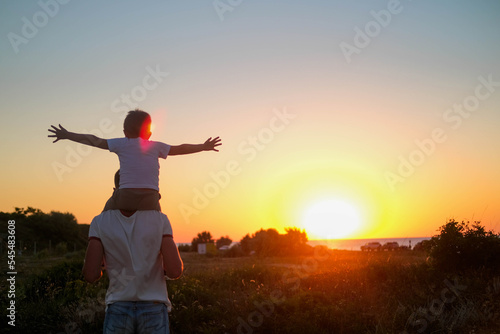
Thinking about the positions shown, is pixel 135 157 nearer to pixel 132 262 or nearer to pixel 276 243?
pixel 132 262

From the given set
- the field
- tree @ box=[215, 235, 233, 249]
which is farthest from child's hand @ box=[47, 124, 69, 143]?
tree @ box=[215, 235, 233, 249]

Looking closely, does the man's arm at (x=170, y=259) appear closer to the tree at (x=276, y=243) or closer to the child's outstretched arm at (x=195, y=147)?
the child's outstretched arm at (x=195, y=147)

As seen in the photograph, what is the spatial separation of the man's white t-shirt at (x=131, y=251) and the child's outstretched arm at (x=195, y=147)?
0.72 m

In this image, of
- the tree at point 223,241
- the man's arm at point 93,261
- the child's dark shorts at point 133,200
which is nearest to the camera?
the man's arm at point 93,261

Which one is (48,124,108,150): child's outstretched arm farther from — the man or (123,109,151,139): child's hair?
the man

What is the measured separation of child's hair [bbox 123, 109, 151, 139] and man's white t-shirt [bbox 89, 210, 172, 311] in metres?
0.74

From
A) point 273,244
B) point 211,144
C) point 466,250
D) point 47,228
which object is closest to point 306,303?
point 466,250

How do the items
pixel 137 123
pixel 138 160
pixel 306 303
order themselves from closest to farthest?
pixel 138 160, pixel 137 123, pixel 306 303

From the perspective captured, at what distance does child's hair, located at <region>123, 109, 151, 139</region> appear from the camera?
12.0ft

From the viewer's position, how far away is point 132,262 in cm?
327

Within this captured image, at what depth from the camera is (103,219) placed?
3.32 metres

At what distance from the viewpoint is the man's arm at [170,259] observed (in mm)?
3287

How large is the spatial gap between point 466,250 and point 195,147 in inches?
569

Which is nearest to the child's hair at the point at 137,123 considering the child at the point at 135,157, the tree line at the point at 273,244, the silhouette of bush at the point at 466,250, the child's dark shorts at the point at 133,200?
the child at the point at 135,157
